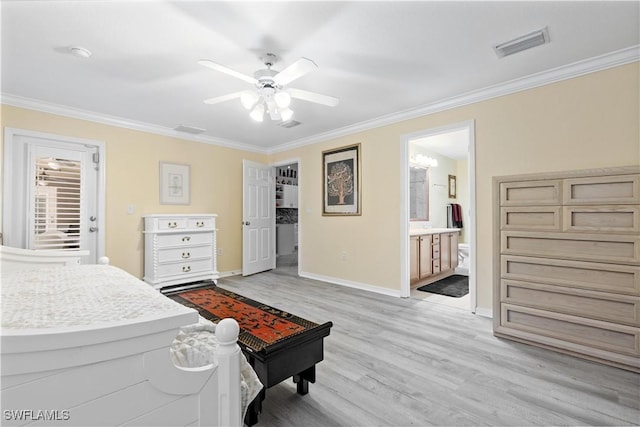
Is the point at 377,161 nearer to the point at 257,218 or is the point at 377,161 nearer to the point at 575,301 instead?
the point at 257,218

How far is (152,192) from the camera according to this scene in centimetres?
448

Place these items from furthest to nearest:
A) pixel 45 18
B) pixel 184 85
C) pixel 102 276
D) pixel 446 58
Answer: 1. pixel 184 85
2. pixel 446 58
3. pixel 45 18
4. pixel 102 276

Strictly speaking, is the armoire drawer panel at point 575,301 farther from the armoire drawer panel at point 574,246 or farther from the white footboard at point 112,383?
the white footboard at point 112,383

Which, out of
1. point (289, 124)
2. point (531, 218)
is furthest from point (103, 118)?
point (531, 218)

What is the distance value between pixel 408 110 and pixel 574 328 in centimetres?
282

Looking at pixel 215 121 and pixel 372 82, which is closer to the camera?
pixel 372 82

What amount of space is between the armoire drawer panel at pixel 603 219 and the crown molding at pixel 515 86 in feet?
4.23

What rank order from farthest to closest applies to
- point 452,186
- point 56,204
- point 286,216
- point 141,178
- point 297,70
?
point 286,216 < point 452,186 < point 141,178 < point 56,204 < point 297,70

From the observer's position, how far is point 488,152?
324 centimetres

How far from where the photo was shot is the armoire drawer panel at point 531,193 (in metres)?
2.47

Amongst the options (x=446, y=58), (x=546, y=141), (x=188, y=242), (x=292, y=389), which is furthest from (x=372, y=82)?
(x=188, y=242)

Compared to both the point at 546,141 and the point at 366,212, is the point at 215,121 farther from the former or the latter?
the point at 546,141

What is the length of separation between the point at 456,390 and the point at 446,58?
2.55 meters

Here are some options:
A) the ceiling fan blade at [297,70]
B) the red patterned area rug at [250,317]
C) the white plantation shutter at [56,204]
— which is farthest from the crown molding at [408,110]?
the red patterned area rug at [250,317]
